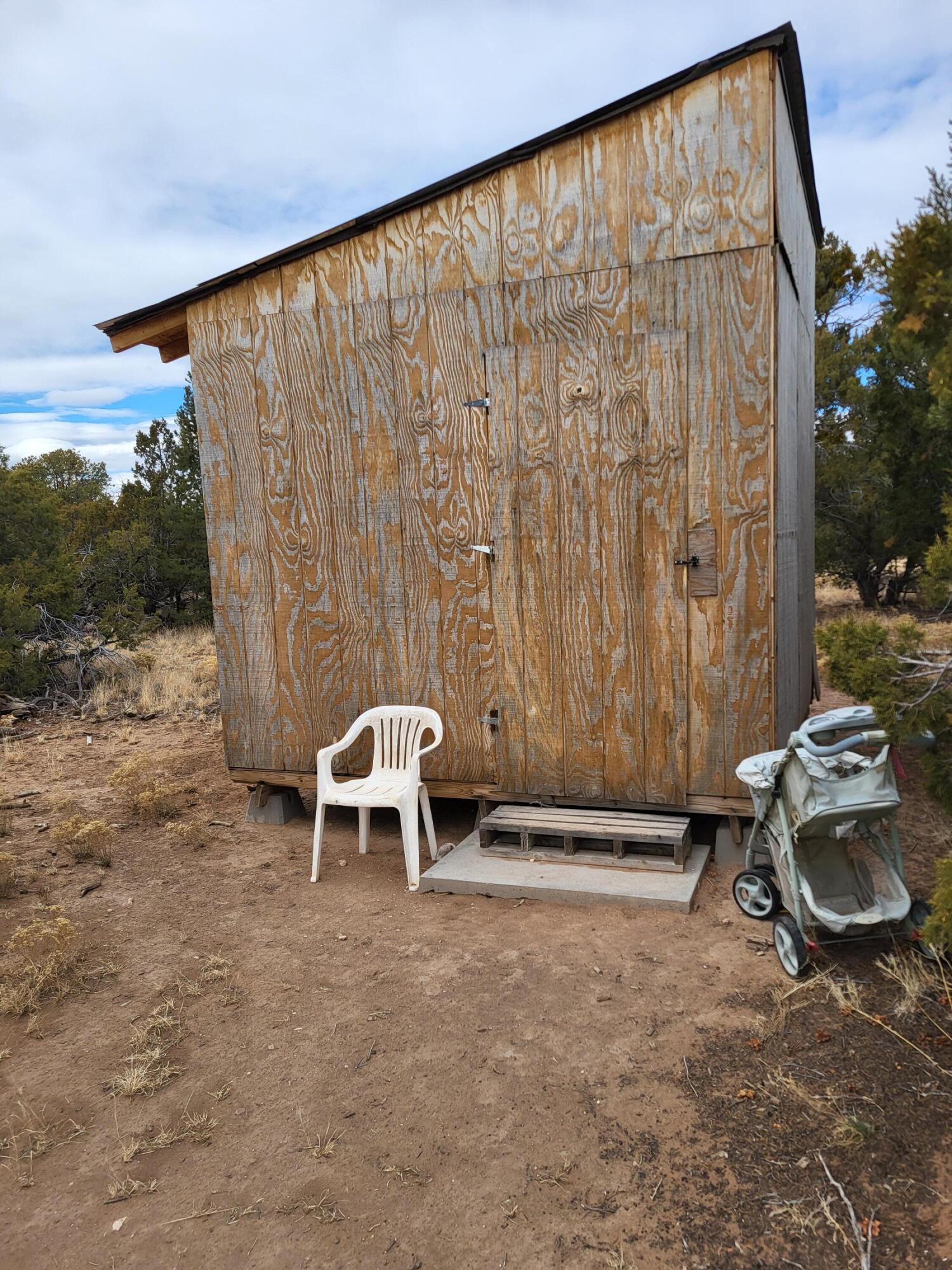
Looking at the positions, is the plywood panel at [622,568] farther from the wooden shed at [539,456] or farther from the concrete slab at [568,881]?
the concrete slab at [568,881]

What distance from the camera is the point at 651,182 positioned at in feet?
13.4

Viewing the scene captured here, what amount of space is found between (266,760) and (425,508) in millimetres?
1982

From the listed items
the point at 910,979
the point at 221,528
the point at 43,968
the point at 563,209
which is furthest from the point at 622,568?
the point at 43,968

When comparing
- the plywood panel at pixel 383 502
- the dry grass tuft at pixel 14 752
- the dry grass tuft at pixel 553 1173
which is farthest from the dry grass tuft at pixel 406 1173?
the dry grass tuft at pixel 14 752

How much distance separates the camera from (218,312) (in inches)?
199

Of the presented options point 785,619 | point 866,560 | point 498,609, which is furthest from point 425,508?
point 866,560

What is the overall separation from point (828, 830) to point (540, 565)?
2.03 meters

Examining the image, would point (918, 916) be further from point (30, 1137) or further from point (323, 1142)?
point (30, 1137)

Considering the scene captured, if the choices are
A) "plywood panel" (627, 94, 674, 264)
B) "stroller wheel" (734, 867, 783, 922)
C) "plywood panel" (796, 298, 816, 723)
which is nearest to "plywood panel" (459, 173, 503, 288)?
"plywood panel" (627, 94, 674, 264)

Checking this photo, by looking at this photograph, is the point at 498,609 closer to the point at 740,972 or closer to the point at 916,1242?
the point at 740,972

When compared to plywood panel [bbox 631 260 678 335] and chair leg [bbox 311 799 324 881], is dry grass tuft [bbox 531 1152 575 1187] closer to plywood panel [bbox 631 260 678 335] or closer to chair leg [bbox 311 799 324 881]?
chair leg [bbox 311 799 324 881]

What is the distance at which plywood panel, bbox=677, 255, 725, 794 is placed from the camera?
404 cm

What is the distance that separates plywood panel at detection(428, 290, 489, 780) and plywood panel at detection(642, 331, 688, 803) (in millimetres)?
946

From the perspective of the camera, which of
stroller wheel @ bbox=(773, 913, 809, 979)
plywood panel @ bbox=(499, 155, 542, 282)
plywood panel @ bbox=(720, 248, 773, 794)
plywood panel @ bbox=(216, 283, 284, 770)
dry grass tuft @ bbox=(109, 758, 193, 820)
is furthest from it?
dry grass tuft @ bbox=(109, 758, 193, 820)
